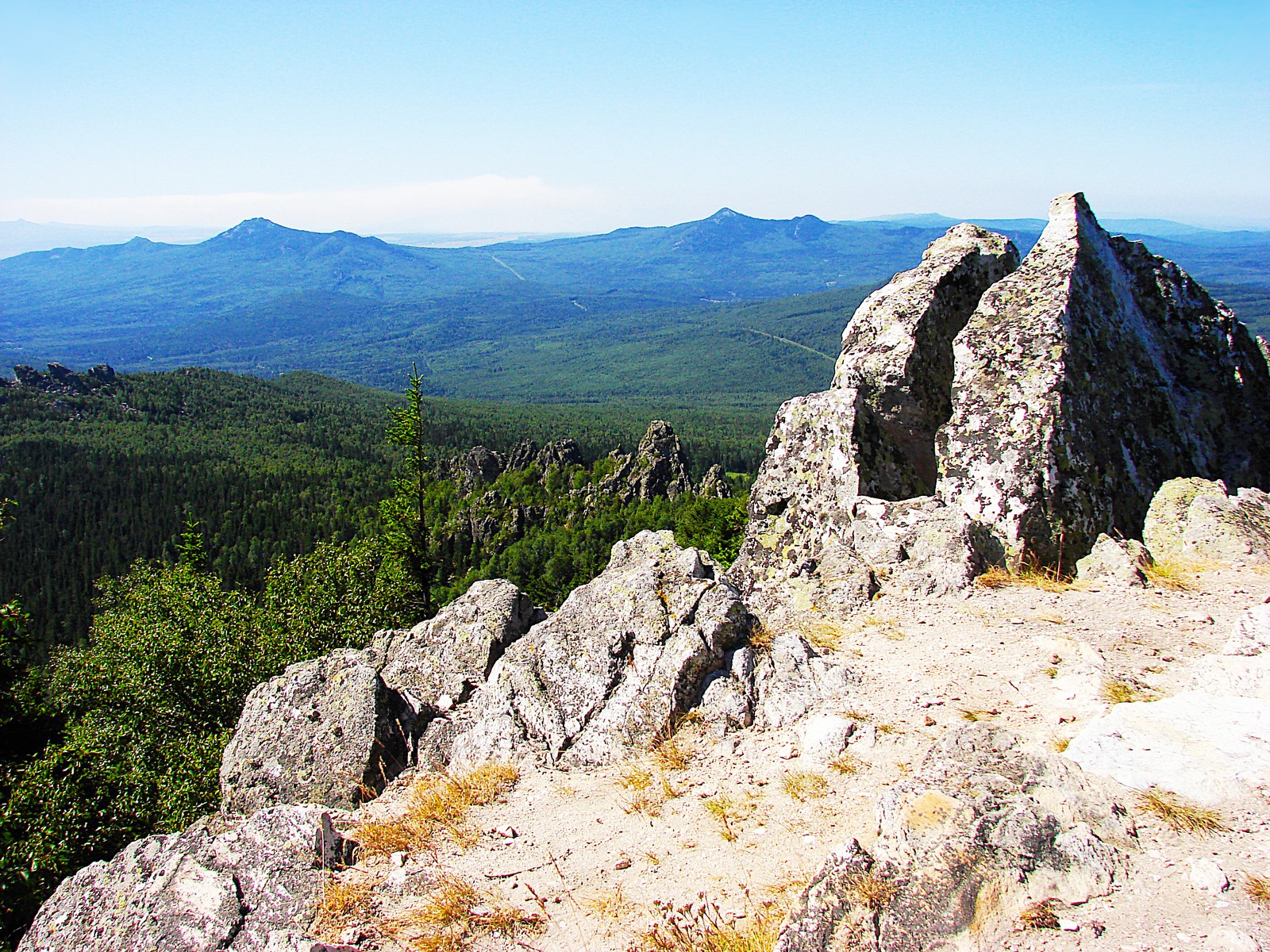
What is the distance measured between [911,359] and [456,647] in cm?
1161

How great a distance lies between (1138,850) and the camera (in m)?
5.14

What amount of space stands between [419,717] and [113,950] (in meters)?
4.07

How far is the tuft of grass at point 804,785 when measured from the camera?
7.07 metres

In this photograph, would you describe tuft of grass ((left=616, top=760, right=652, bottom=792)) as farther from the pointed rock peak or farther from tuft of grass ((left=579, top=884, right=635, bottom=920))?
the pointed rock peak

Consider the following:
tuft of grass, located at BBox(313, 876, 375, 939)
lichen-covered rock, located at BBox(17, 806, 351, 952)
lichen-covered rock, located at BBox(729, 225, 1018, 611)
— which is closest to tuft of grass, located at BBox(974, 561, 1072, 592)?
lichen-covered rock, located at BBox(729, 225, 1018, 611)

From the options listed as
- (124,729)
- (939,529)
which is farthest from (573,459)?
(939,529)

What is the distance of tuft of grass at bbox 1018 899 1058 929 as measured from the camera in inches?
187

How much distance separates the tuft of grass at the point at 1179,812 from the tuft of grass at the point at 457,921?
479 cm

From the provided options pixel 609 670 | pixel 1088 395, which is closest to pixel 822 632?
pixel 609 670

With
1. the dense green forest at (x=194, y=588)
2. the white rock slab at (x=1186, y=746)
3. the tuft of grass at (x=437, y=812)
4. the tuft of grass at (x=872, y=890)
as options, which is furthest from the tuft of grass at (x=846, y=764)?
the dense green forest at (x=194, y=588)

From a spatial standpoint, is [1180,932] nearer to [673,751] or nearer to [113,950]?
[673,751]

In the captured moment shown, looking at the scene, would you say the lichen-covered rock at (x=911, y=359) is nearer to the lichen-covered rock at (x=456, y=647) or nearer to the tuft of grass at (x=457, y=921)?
the lichen-covered rock at (x=456, y=647)

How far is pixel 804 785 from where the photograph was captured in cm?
723

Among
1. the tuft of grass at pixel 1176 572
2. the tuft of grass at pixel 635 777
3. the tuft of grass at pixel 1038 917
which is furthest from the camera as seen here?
the tuft of grass at pixel 1176 572
